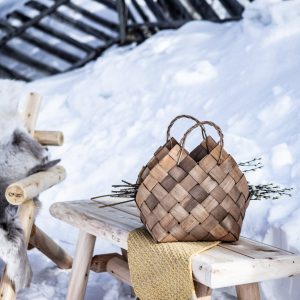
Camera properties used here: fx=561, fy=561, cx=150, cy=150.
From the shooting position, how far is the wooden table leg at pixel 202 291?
1.50 metres

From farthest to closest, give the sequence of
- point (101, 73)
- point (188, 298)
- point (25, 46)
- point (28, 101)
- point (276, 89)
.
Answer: point (25, 46), point (101, 73), point (276, 89), point (28, 101), point (188, 298)

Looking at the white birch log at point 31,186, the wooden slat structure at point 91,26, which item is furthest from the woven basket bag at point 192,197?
the wooden slat structure at point 91,26

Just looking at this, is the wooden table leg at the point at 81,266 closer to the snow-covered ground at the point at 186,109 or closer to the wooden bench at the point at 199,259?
the wooden bench at the point at 199,259

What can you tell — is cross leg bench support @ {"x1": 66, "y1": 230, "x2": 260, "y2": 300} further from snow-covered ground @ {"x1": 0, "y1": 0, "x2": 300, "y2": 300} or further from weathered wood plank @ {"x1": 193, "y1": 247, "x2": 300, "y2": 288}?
weathered wood plank @ {"x1": 193, "y1": 247, "x2": 300, "y2": 288}

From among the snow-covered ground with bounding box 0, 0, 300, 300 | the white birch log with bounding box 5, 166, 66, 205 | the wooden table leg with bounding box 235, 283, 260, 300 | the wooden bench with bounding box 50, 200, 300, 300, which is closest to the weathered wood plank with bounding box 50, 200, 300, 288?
the wooden bench with bounding box 50, 200, 300, 300

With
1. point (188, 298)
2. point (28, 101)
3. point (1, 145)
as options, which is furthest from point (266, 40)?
point (188, 298)

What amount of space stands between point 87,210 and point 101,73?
9.71 feet

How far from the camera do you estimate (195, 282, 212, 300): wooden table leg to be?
150 cm

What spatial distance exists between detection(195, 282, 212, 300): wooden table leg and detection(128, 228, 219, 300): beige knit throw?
38 millimetres

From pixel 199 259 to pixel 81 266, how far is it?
728 mm

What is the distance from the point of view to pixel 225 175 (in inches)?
60.9

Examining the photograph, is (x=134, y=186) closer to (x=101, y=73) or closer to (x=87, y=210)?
(x=87, y=210)

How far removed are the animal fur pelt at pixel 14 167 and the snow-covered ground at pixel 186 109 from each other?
35 cm

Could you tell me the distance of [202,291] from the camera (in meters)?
1.50
